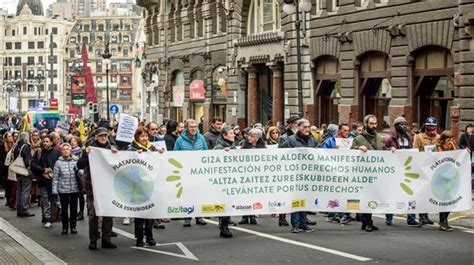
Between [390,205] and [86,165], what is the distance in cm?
508

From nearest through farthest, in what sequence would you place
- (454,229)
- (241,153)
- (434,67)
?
1. (241,153)
2. (454,229)
3. (434,67)

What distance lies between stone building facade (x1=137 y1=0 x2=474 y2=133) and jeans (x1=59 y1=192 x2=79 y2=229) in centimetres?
1526

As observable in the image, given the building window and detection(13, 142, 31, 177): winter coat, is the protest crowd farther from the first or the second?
the building window

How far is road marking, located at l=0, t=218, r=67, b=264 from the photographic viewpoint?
1242 centimetres

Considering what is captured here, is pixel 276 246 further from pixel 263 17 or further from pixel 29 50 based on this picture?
pixel 29 50

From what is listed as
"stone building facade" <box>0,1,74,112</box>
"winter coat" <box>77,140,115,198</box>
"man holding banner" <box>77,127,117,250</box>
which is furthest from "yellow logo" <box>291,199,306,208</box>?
"stone building facade" <box>0,1,74,112</box>

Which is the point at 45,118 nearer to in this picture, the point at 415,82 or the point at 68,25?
the point at 415,82

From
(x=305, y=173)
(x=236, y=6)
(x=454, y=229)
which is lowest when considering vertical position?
(x=454, y=229)

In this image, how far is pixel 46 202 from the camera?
54.5ft

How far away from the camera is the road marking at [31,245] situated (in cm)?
1242

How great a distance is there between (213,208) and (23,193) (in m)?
6.13

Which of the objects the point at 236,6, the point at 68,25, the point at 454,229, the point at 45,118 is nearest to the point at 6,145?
the point at 454,229

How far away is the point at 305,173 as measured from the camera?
14.4m

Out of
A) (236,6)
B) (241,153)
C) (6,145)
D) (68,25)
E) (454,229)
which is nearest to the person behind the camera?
(241,153)
